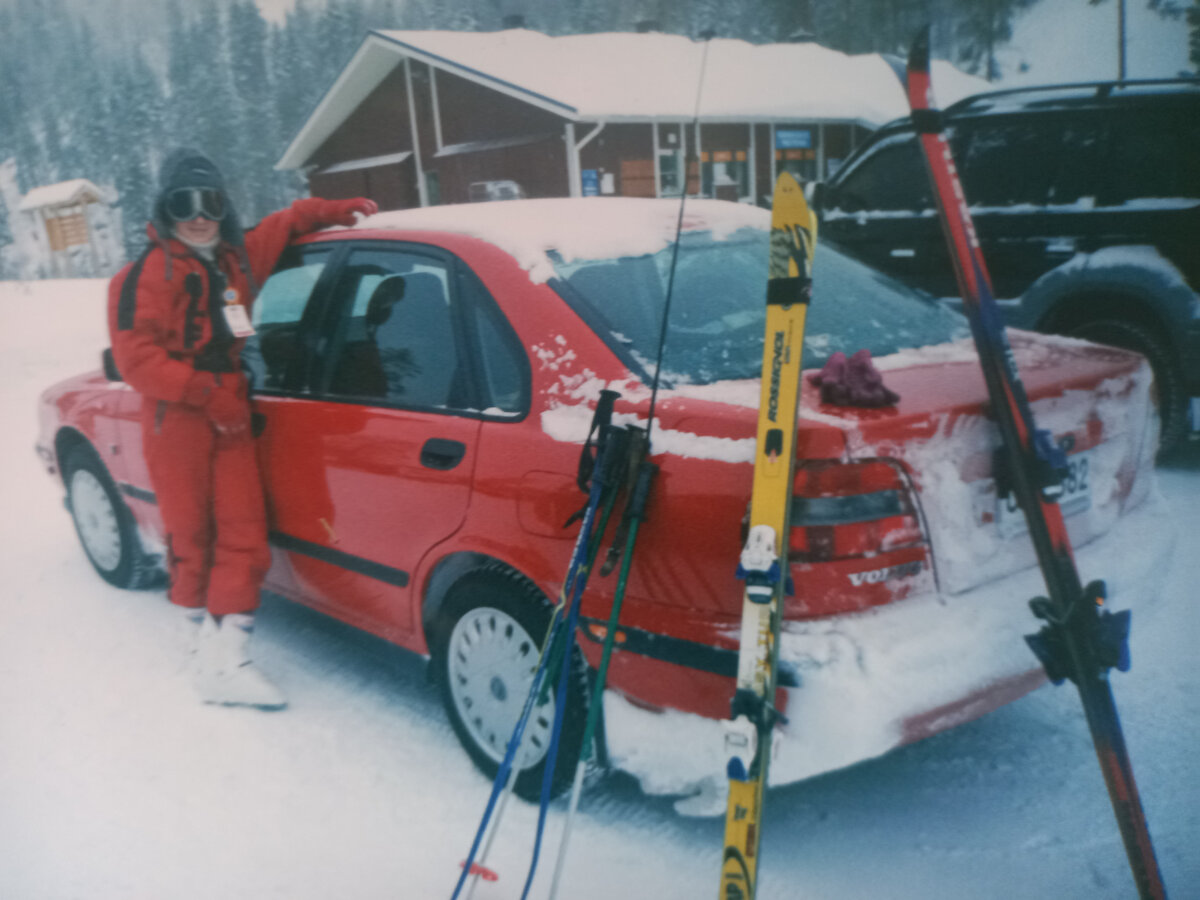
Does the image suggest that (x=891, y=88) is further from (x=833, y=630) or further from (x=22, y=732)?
(x=22, y=732)

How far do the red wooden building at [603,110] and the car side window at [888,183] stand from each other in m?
0.07

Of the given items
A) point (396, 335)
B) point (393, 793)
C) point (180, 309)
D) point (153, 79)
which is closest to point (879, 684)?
point (393, 793)

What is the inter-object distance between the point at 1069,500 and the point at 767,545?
72 centimetres

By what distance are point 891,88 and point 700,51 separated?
1.33ft

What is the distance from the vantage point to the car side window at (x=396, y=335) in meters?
1.96

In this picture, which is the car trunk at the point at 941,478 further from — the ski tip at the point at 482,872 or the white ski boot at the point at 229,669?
the white ski boot at the point at 229,669

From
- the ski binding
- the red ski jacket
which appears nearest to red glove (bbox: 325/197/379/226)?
the red ski jacket

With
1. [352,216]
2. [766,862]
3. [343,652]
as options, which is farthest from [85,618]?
[766,862]

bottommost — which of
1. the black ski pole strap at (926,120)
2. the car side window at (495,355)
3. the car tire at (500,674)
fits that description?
the car tire at (500,674)

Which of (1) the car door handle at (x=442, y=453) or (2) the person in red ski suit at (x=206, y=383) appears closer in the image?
(1) the car door handle at (x=442, y=453)

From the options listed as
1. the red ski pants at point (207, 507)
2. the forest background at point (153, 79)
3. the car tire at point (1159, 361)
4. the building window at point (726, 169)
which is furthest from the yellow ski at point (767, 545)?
the red ski pants at point (207, 507)

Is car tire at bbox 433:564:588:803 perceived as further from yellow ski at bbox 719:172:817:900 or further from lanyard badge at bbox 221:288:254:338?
lanyard badge at bbox 221:288:254:338

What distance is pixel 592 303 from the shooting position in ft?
5.93

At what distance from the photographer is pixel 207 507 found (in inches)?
94.3
